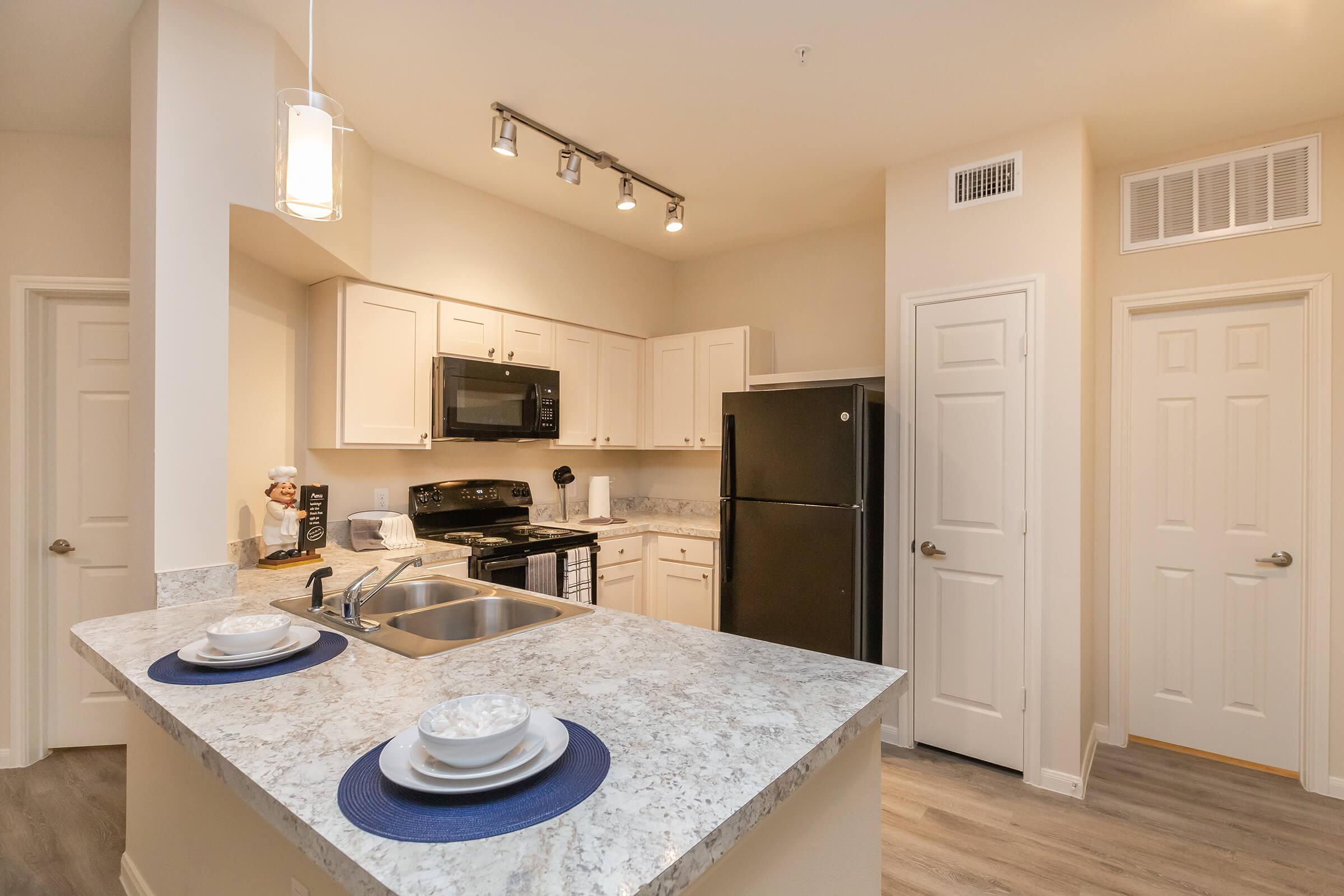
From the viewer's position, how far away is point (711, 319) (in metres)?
4.79

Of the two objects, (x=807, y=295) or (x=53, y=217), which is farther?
(x=807, y=295)

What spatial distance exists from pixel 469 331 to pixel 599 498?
1.33 metres

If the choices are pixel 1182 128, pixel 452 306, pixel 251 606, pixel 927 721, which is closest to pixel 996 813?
pixel 927 721

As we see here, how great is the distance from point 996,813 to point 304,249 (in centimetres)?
347

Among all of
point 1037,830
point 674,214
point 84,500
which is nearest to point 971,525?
point 1037,830

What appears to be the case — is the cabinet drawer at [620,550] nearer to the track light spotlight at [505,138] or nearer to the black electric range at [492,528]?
the black electric range at [492,528]

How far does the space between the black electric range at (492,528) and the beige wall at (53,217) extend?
166 centimetres

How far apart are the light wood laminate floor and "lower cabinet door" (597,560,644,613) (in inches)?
66.7

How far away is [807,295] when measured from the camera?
429 centimetres

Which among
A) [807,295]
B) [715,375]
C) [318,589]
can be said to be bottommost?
[318,589]

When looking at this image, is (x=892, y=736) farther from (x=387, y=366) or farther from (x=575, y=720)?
(x=387, y=366)

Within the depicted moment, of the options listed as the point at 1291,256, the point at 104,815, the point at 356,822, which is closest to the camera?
the point at 356,822

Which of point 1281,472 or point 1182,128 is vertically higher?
point 1182,128

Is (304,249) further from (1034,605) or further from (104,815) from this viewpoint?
(1034,605)
